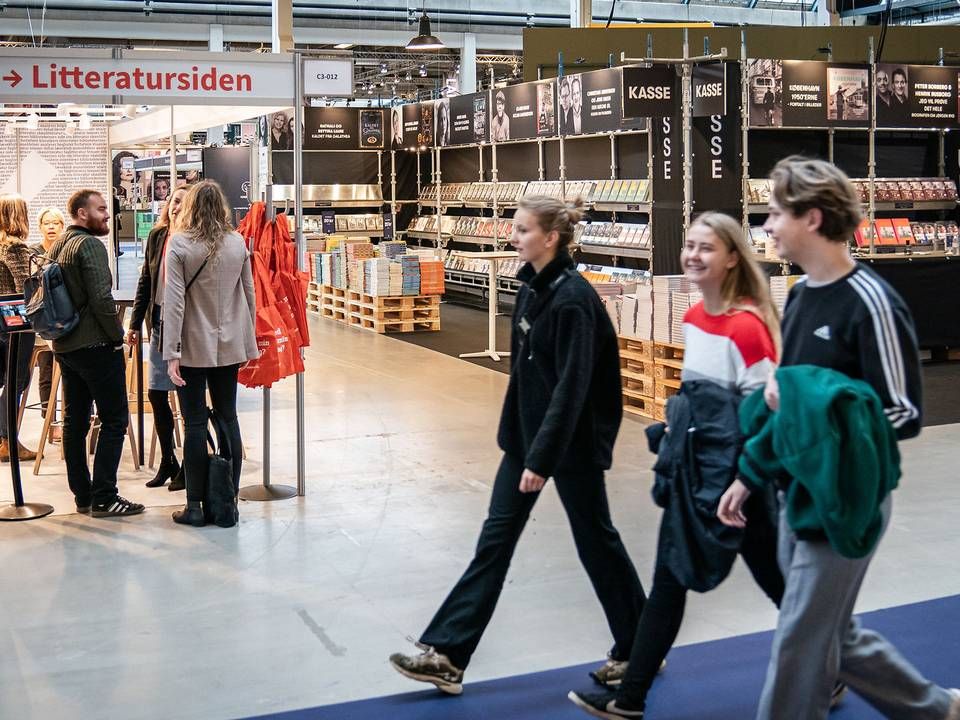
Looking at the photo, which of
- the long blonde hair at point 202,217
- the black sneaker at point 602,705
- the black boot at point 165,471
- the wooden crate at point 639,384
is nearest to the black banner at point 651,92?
the wooden crate at point 639,384

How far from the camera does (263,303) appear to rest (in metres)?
6.02

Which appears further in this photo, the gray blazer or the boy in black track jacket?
the gray blazer

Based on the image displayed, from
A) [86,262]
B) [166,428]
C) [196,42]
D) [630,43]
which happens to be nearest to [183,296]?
[86,262]

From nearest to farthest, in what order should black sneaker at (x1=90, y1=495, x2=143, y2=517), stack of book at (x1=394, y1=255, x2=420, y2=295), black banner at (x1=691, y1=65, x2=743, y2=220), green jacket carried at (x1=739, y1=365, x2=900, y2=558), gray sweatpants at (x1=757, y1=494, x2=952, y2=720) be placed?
green jacket carried at (x1=739, y1=365, x2=900, y2=558)
gray sweatpants at (x1=757, y1=494, x2=952, y2=720)
black sneaker at (x1=90, y1=495, x2=143, y2=517)
black banner at (x1=691, y1=65, x2=743, y2=220)
stack of book at (x1=394, y1=255, x2=420, y2=295)

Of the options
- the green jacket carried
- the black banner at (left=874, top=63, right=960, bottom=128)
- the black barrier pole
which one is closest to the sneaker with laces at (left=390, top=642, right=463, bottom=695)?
the green jacket carried

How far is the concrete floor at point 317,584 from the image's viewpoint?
12.4 ft

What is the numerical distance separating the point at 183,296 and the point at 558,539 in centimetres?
198

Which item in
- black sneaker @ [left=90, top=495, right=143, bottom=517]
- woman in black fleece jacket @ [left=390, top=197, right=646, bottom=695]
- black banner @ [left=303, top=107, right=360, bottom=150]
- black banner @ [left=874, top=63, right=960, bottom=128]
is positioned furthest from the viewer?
black banner @ [left=303, top=107, right=360, bottom=150]

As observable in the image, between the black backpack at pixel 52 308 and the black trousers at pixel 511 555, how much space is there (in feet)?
9.15

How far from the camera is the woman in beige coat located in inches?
212

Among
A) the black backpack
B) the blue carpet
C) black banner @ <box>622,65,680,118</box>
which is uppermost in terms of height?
black banner @ <box>622,65,680,118</box>

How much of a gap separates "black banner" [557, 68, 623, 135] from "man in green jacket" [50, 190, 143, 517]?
26.8 ft

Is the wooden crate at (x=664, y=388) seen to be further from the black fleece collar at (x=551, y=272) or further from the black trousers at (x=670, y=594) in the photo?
the black trousers at (x=670, y=594)

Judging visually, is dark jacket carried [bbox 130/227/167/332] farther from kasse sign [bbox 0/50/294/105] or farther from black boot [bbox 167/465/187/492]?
black boot [bbox 167/465/187/492]
